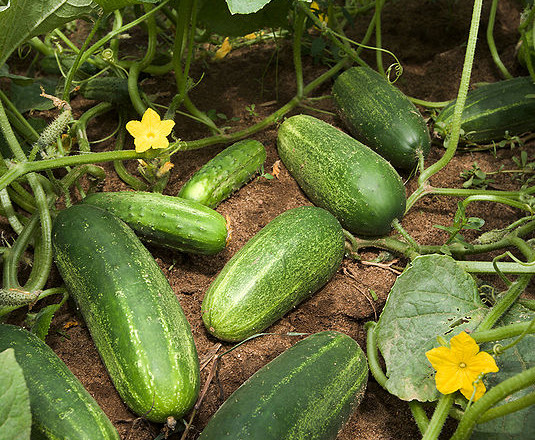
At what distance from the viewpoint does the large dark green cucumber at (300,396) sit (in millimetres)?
1502

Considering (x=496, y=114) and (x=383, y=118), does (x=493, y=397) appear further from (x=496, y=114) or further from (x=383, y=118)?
(x=496, y=114)

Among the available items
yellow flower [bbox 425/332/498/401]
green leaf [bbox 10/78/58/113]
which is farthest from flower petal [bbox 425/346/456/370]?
green leaf [bbox 10/78/58/113]

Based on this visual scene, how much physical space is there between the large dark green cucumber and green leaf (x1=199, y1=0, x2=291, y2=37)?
4.90 ft

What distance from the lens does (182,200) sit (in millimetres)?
2154

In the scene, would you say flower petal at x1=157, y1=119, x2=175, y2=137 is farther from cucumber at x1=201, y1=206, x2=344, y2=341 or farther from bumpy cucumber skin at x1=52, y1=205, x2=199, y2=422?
cucumber at x1=201, y1=206, x2=344, y2=341

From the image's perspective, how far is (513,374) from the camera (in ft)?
5.27

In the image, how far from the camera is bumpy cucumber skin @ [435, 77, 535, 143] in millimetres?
2570

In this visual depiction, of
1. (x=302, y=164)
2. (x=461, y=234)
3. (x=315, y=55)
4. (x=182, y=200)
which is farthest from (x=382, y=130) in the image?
(x=182, y=200)

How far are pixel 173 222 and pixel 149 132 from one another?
0.34 metres

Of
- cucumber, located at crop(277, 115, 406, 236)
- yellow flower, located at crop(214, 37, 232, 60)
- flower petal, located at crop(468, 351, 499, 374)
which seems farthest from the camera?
yellow flower, located at crop(214, 37, 232, 60)

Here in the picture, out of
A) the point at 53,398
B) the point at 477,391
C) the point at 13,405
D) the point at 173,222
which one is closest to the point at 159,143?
the point at 173,222

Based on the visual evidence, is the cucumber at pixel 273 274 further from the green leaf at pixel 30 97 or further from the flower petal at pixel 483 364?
the green leaf at pixel 30 97

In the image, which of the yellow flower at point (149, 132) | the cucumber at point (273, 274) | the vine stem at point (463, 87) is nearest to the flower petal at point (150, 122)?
the yellow flower at point (149, 132)

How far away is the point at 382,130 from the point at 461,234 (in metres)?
0.57
